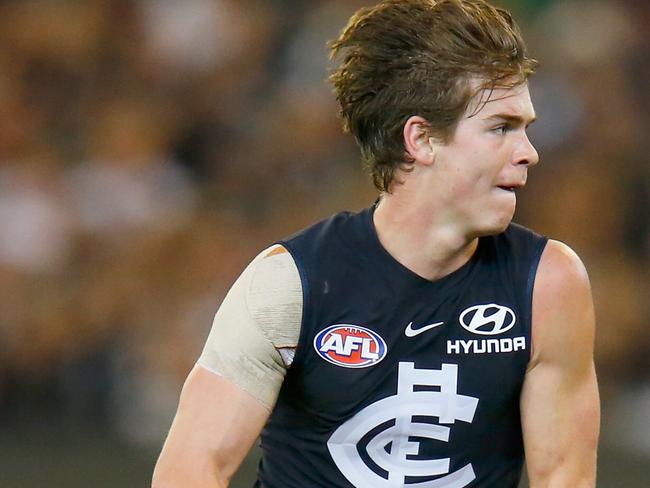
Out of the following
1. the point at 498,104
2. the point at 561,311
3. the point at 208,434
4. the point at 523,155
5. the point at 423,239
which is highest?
the point at 498,104

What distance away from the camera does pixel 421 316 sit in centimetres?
307

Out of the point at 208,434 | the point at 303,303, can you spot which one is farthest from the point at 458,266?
the point at 208,434

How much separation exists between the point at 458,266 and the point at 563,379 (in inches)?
14.1

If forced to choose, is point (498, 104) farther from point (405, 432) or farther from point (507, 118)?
point (405, 432)

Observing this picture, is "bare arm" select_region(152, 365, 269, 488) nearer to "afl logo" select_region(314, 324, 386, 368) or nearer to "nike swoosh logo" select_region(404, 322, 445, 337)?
"afl logo" select_region(314, 324, 386, 368)

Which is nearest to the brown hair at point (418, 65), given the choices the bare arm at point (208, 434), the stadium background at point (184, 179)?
the bare arm at point (208, 434)

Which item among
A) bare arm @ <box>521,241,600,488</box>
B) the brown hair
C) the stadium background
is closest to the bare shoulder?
bare arm @ <box>521,241,600,488</box>

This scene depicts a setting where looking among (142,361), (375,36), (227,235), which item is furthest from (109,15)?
(375,36)

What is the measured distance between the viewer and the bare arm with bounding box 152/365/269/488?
293cm

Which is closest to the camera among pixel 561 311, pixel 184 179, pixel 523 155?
pixel 523 155

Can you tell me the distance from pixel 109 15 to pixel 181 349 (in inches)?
85.2

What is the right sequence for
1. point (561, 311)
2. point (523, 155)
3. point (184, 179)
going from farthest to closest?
point (184, 179) → point (561, 311) → point (523, 155)

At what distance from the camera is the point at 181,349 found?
22.6 ft

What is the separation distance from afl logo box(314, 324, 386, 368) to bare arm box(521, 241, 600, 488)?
0.37m
